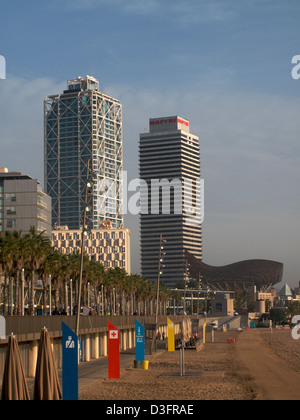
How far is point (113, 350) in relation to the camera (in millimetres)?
38875

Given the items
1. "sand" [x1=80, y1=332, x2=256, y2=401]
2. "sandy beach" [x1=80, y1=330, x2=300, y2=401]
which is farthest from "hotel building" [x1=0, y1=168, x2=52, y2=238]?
"sand" [x1=80, y1=332, x2=256, y2=401]

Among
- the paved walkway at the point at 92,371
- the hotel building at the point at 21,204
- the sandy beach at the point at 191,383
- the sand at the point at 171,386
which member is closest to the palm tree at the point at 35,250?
the paved walkway at the point at 92,371

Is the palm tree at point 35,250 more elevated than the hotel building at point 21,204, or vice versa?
A: the hotel building at point 21,204

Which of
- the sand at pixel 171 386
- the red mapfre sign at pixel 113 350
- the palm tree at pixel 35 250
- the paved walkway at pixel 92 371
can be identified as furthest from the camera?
the palm tree at pixel 35 250

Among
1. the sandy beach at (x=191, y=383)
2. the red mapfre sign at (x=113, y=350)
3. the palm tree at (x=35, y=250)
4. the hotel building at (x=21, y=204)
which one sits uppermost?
the hotel building at (x=21, y=204)

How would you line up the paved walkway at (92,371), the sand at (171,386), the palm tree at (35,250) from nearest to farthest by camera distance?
the sand at (171,386) < the paved walkway at (92,371) < the palm tree at (35,250)

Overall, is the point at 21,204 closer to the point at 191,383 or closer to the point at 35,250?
the point at 35,250

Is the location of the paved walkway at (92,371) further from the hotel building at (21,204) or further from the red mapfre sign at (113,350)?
the hotel building at (21,204)

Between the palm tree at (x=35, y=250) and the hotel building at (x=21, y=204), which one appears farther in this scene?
the hotel building at (x=21, y=204)

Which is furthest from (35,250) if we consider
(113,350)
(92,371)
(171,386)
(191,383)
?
(113,350)

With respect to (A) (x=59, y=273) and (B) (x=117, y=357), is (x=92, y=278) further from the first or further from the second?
(B) (x=117, y=357)

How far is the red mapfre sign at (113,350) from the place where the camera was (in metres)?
37.5

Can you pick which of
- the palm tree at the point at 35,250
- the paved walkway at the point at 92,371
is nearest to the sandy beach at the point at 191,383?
the paved walkway at the point at 92,371

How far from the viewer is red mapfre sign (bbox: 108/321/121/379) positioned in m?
37.5
